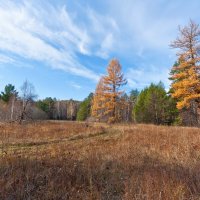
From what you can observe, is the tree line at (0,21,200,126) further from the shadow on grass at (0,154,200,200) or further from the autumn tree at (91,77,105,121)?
the shadow on grass at (0,154,200,200)

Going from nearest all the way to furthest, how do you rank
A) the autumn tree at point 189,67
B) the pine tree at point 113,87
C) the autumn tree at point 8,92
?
the autumn tree at point 189,67
the pine tree at point 113,87
the autumn tree at point 8,92

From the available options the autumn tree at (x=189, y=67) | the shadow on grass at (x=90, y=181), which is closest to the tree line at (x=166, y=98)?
the autumn tree at (x=189, y=67)

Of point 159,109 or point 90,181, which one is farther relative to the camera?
point 159,109

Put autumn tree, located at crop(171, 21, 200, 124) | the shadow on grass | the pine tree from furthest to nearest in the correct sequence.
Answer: the pine tree, autumn tree, located at crop(171, 21, 200, 124), the shadow on grass

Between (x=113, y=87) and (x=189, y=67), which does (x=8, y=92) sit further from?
(x=189, y=67)

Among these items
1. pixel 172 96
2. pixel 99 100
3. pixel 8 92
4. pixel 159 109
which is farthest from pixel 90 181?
pixel 8 92

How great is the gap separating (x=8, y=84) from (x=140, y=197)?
187 feet

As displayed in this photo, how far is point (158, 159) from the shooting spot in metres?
5.47

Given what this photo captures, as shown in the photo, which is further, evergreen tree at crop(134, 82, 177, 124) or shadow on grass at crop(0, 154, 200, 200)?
evergreen tree at crop(134, 82, 177, 124)

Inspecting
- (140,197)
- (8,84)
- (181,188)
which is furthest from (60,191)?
(8,84)

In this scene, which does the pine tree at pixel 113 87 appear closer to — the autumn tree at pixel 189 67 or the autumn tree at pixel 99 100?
the autumn tree at pixel 99 100

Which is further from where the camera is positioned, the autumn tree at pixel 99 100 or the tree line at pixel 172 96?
the autumn tree at pixel 99 100

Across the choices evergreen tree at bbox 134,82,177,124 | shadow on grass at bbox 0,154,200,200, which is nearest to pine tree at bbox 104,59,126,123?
evergreen tree at bbox 134,82,177,124

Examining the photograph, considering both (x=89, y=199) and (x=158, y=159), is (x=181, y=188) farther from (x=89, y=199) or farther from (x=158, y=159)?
(x=158, y=159)
